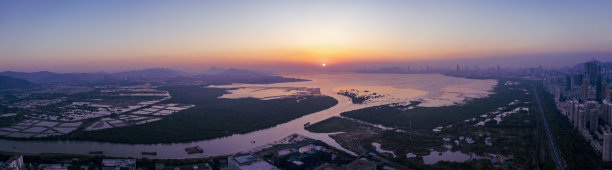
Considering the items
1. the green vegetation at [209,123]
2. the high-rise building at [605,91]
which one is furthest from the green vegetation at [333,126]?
the high-rise building at [605,91]

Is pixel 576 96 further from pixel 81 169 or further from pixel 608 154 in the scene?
pixel 81 169

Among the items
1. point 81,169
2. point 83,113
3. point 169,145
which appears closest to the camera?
point 81,169

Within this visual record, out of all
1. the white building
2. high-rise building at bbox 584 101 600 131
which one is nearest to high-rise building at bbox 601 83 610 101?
high-rise building at bbox 584 101 600 131

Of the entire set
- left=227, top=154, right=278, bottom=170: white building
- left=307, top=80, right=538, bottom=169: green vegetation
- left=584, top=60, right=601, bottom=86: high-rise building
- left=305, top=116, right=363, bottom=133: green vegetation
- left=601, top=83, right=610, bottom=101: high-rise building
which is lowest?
left=307, top=80, right=538, bottom=169: green vegetation

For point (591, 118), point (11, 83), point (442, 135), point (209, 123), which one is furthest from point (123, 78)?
point (591, 118)

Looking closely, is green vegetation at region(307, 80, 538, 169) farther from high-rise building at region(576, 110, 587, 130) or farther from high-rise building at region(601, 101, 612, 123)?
high-rise building at region(601, 101, 612, 123)

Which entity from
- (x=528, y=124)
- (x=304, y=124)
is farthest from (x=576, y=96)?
(x=304, y=124)

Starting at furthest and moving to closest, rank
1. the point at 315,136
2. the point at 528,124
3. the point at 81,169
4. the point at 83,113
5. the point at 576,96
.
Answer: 1. the point at 576,96
2. the point at 83,113
3. the point at 528,124
4. the point at 315,136
5. the point at 81,169

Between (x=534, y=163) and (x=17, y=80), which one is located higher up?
(x=17, y=80)
